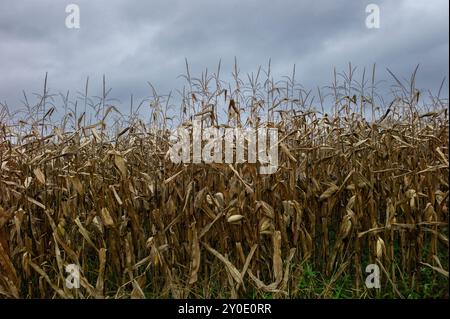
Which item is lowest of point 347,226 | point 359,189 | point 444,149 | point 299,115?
point 347,226

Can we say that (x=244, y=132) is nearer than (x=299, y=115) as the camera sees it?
Yes

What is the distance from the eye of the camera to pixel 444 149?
165 inches

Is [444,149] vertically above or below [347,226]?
above

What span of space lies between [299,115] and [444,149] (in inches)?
47.0
